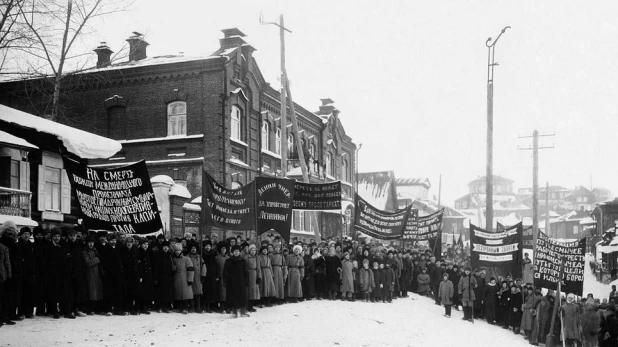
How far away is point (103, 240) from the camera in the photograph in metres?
13.9

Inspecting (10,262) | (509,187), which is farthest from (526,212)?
(10,262)

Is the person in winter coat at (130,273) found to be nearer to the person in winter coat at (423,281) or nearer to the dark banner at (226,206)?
the dark banner at (226,206)

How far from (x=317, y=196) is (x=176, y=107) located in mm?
12520

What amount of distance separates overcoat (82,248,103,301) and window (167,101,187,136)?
16.8 meters

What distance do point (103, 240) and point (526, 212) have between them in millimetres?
104494

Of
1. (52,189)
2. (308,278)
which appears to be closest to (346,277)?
(308,278)

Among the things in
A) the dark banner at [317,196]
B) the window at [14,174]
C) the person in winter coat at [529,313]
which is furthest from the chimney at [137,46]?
Answer: the person in winter coat at [529,313]

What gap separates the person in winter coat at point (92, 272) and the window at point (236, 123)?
17.5 metres

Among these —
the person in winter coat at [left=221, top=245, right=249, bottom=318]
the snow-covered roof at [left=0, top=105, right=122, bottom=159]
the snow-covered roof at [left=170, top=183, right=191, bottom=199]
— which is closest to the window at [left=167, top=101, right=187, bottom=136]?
the snow-covered roof at [left=170, top=183, right=191, bottom=199]

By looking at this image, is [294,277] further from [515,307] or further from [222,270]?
[515,307]

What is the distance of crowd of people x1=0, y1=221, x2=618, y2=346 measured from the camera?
41.1 feet

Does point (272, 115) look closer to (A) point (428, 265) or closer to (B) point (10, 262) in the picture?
(A) point (428, 265)

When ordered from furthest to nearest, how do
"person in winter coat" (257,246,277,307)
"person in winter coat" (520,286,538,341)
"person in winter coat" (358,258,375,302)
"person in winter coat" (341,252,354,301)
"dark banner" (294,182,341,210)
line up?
"person in winter coat" (520,286,538,341)
"person in winter coat" (358,258,375,302)
"dark banner" (294,182,341,210)
"person in winter coat" (341,252,354,301)
"person in winter coat" (257,246,277,307)

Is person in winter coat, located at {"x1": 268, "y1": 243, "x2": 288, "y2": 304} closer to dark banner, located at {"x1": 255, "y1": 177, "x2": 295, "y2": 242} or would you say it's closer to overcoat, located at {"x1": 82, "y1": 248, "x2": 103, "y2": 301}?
dark banner, located at {"x1": 255, "y1": 177, "x2": 295, "y2": 242}
